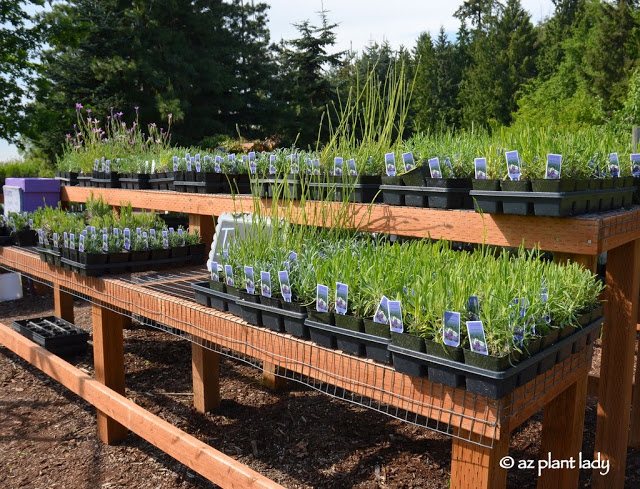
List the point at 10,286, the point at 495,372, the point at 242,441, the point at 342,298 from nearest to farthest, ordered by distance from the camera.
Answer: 1. the point at 495,372
2. the point at 342,298
3. the point at 242,441
4. the point at 10,286

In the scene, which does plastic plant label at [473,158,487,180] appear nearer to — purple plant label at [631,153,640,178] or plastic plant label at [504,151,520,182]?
plastic plant label at [504,151,520,182]

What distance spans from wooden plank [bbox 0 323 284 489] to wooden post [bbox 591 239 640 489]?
1753 mm

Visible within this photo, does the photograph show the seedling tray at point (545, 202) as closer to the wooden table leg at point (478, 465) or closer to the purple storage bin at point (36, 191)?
the wooden table leg at point (478, 465)

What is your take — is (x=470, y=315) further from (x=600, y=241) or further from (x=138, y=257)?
(x=138, y=257)

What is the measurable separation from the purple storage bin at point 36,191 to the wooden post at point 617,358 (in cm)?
504

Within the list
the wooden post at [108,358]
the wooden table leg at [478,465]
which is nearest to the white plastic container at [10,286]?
the wooden post at [108,358]

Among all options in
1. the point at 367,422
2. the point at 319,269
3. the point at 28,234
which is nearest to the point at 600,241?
the point at 319,269

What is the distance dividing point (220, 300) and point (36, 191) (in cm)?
397

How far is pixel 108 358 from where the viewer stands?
129 inches

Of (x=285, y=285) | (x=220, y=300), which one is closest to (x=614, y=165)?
(x=285, y=285)

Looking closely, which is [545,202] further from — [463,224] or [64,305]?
[64,305]

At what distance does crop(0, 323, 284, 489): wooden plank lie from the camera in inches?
82.3

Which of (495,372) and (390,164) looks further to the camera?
A: (390,164)

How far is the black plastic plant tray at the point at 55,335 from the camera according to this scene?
438 centimetres
